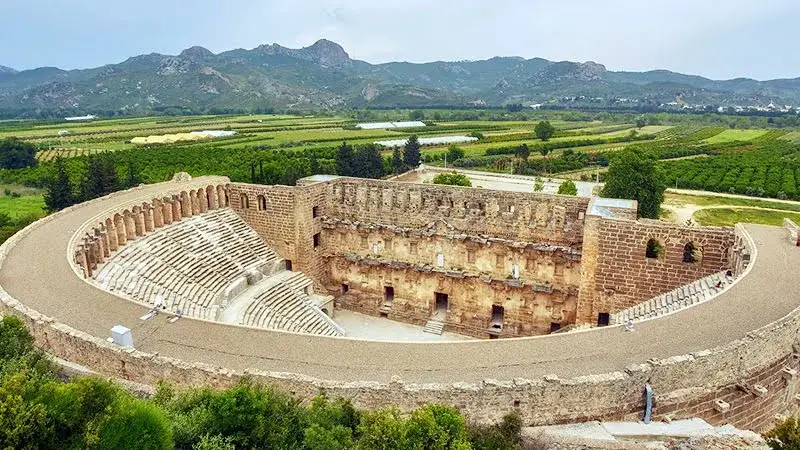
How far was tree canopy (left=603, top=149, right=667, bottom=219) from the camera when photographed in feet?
123

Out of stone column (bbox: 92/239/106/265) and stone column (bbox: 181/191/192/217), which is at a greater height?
stone column (bbox: 181/191/192/217)

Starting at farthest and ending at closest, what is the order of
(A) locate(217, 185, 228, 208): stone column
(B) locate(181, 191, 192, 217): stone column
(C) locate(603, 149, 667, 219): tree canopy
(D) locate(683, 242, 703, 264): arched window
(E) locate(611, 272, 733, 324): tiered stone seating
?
1. (C) locate(603, 149, 667, 219): tree canopy
2. (A) locate(217, 185, 228, 208): stone column
3. (B) locate(181, 191, 192, 217): stone column
4. (D) locate(683, 242, 703, 264): arched window
5. (E) locate(611, 272, 733, 324): tiered stone seating

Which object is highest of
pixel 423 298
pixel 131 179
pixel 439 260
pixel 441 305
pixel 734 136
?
pixel 734 136

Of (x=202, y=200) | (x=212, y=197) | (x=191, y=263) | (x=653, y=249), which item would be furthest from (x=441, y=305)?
(x=202, y=200)

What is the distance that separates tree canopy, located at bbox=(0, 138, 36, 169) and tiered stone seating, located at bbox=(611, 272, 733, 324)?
239ft

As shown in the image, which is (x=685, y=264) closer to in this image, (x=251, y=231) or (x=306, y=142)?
(x=251, y=231)

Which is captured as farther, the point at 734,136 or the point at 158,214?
the point at 734,136

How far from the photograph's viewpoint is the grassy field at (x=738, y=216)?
44.3 meters

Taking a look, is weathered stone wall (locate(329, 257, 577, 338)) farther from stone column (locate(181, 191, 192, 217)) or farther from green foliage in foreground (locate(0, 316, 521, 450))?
green foliage in foreground (locate(0, 316, 521, 450))

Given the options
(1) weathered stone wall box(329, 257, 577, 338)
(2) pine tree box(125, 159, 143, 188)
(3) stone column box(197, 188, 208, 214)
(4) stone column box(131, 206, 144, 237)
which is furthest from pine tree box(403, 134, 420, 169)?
(4) stone column box(131, 206, 144, 237)

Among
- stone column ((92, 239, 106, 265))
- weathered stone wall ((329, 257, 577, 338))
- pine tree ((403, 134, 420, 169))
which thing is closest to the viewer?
stone column ((92, 239, 106, 265))

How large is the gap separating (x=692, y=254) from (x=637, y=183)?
1497cm

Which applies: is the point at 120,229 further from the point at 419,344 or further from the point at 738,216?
the point at 738,216

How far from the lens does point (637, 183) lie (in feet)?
123
